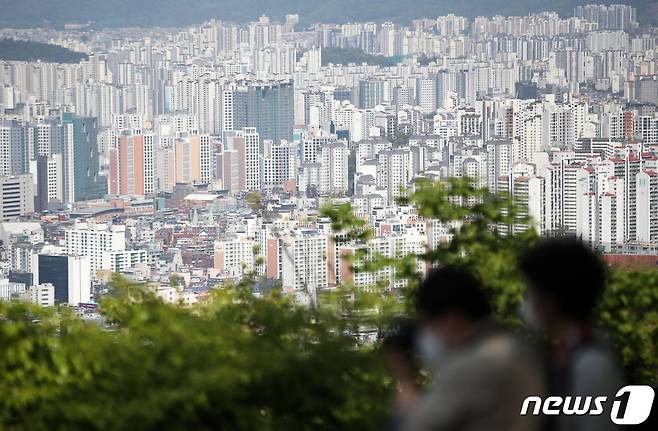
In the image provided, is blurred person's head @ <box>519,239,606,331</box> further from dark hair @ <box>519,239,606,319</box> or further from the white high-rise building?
the white high-rise building

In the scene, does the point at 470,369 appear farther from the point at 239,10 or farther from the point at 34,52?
the point at 239,10

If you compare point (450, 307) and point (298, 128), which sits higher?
point (298, 128)

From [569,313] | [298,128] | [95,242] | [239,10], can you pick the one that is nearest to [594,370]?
[569,313]

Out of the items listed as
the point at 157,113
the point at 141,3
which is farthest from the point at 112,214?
the point at 141,3

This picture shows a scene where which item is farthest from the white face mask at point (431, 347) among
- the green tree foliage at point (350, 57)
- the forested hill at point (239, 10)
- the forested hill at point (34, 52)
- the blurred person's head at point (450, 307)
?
the green tree foliage at point (350, 57)

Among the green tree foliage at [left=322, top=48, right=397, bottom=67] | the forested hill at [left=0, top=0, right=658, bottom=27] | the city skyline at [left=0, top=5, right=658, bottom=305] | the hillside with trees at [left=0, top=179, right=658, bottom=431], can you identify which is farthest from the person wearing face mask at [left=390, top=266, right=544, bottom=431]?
the green tree foliage at [left=322, top=48, right=397, bottom=67]

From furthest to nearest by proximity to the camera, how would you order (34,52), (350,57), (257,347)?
(350,57)
(34,52)
(257,347)
